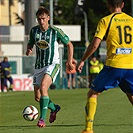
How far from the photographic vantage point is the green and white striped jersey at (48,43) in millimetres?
11961

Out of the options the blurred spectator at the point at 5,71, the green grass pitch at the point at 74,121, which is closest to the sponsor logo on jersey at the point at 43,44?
the green grass pitch at the point at 74,121

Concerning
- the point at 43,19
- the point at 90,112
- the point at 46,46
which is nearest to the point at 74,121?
the point at 46,46

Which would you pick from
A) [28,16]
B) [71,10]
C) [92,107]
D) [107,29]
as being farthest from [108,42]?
[71,10]

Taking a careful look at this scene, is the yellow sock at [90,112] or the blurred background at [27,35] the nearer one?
the yellow sock at [90,112]

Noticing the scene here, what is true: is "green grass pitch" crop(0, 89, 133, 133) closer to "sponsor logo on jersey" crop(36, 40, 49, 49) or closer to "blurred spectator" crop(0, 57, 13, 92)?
"sponsor logo on jersey" crop(36, 40, 49, 49)

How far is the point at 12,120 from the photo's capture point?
1336 centimetres

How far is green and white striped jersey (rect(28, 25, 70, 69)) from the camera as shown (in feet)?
39.2

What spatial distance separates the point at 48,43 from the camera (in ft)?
39.3

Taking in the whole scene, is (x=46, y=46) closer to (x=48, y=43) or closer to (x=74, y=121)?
(x=48, y=43)

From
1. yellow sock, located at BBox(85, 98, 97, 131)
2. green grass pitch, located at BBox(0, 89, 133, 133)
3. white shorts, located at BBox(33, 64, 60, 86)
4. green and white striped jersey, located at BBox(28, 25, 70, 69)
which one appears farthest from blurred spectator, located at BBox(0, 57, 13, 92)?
yellow sock, located at BBox(85, 98, 97, 131)

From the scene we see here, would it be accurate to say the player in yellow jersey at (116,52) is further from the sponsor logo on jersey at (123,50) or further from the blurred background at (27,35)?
the blurred background at (27,35)

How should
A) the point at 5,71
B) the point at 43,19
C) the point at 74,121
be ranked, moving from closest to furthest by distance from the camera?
the point at 43,19
the point at 74,121
the point at 5,71

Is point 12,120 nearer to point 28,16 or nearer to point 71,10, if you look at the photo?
point 28,16

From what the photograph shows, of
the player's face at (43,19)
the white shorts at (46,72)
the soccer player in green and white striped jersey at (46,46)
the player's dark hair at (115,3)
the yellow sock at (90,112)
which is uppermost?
the player's dark hair at (115,3)
